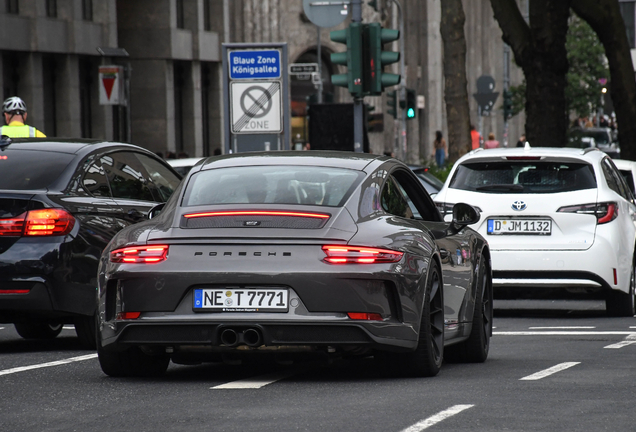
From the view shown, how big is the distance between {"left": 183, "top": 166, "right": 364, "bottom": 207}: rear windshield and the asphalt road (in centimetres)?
99

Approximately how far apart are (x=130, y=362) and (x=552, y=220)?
6330mm

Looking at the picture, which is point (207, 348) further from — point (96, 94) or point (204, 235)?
point (96, 94)

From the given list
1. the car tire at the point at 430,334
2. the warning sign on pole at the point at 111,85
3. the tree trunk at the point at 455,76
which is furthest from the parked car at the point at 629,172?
the tree trunk at the point at 455,76

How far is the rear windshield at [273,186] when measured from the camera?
8203mm

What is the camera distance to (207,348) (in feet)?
25.8

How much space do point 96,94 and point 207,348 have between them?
111 feet

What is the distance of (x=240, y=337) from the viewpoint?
7781 millimetres

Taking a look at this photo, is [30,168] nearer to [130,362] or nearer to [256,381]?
[130,362]

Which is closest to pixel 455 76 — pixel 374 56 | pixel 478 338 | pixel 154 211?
pixel 374 56

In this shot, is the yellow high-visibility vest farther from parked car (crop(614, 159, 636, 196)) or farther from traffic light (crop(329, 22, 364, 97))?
parked car (crop(614, 159, 636, 196))

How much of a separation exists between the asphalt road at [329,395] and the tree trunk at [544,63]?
48.1 ft

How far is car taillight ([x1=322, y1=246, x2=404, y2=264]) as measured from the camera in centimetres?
774

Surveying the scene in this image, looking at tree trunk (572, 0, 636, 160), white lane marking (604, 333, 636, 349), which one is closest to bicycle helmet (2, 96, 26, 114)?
white lane marking (604, 333, 636, 349)

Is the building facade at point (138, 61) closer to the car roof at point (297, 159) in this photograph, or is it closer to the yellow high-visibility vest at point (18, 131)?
the yellow high-visibility vest at point (18, 131)
